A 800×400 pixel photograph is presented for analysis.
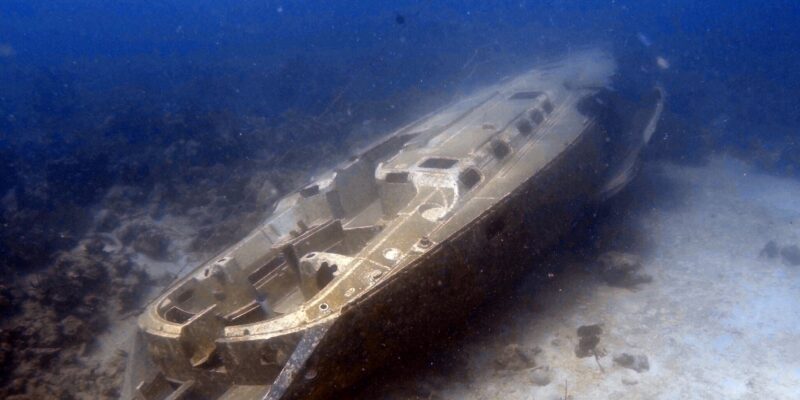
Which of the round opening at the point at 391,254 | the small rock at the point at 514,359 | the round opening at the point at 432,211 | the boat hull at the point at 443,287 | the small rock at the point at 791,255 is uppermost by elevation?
the round opening at the point at 391,254

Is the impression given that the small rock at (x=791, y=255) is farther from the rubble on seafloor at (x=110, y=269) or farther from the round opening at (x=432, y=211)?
the rubble on seafloor at (x=110, y=269)

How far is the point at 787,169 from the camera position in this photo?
36.5ft

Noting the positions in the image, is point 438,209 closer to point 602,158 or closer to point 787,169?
point 602,158

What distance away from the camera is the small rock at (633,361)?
5.14 m

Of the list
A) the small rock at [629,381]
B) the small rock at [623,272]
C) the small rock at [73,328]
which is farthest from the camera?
the small rock at [73,328]

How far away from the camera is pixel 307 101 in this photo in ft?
80.9

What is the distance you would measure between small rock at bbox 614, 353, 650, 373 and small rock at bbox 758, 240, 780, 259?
4339mm

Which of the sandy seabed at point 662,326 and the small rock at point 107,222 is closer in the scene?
the sandy seabed at point 662,326

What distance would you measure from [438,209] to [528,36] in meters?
39.6

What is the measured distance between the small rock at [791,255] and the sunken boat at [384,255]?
9.65 ft

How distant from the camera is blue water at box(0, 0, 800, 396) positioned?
1351 cm

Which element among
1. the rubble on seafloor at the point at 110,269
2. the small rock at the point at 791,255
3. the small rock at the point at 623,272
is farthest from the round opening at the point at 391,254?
the small rock at the point at 791,255

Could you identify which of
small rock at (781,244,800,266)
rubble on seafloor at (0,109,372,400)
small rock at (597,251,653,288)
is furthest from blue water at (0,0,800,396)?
small rock at (597,251,653,288)

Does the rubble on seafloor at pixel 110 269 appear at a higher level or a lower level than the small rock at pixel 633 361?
higher
